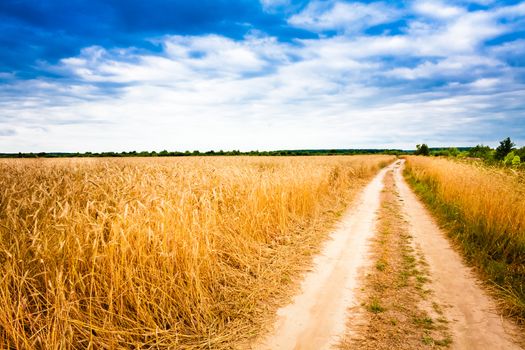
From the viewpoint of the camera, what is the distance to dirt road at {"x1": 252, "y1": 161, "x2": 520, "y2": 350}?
3.33 m

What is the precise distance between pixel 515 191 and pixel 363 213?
4.16 metres

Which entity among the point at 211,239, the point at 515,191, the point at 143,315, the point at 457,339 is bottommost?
the point at 457,339

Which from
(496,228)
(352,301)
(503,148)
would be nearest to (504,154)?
(503,148)

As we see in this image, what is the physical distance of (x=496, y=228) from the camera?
6.19 metres

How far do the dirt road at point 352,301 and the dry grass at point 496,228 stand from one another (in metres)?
0.34

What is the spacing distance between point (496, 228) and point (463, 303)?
3.04 m

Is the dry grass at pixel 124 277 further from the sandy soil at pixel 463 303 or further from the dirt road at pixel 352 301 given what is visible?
the sandy soil at pixel 463 303

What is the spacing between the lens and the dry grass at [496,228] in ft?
15.2

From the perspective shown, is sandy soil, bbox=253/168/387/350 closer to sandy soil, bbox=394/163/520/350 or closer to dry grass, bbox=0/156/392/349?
dry grass, bbox=0/156/392/349

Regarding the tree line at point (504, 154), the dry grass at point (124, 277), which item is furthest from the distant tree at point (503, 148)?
the dry grass at point (124, 277)

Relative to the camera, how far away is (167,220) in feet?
12.8

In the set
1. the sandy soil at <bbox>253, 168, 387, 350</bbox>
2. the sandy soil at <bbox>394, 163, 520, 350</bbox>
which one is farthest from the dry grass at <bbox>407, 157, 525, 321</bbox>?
the sandy soil at <bbox>253, 168, 387, 350</bbox>

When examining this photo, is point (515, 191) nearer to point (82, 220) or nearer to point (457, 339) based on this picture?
point (457, 339)

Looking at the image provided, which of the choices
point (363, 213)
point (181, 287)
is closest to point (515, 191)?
point (363, 213)
